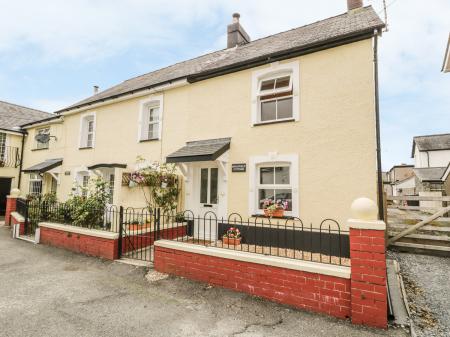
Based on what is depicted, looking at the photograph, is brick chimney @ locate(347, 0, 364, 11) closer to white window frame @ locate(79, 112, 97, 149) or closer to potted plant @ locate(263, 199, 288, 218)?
potted plant @ locate(263, 199, 288, 218)

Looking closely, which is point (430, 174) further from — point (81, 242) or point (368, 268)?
point (81, 242)

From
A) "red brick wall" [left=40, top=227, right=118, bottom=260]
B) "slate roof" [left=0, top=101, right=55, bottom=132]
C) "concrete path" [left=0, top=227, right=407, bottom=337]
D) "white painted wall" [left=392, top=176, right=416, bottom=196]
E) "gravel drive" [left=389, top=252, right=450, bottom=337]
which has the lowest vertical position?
"concrete path" [left=0, top=227, right=407, bottom=337]

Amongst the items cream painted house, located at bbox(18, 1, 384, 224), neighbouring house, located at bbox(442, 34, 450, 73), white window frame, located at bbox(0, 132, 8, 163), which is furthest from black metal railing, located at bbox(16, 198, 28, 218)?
neighbouring house, located at bbox(442, 34, 450, 73)

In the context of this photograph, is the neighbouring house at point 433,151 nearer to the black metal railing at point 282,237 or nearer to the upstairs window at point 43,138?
the black metal railing at point 282,237

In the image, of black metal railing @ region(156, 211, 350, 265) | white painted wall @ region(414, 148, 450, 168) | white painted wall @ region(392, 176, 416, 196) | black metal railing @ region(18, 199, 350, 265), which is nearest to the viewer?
black metal railing @ region(156, 211, 350, 265)

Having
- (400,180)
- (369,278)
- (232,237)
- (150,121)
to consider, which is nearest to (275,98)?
(232,237)

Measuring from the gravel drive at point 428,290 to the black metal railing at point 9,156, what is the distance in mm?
19979

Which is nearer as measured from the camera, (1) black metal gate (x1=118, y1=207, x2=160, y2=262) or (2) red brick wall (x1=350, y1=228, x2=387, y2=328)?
(2) red brick wall (x1=350, y1=228, x2=387, y2=328)

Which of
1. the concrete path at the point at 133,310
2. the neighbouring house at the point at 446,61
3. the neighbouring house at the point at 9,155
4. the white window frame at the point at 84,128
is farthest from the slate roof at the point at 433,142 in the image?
the neighbouring house at the point at 9,155

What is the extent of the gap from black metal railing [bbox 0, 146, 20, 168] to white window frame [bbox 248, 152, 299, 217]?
16138 millimetres

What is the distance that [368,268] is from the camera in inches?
134

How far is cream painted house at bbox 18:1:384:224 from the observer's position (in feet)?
20.4

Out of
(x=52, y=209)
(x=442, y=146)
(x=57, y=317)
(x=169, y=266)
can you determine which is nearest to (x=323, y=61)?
(x=169, y=266)

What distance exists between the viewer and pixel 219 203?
789 centimetres
